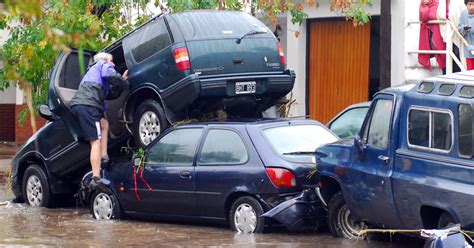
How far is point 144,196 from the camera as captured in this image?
13.1 meters

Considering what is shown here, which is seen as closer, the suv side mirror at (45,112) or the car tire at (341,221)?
the car tire at (341,221)

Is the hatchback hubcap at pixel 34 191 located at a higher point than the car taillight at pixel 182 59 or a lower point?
lower

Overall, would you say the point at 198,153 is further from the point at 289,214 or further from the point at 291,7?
the point at 291,7

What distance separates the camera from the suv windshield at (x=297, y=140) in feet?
38.9

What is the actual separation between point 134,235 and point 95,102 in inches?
98.0

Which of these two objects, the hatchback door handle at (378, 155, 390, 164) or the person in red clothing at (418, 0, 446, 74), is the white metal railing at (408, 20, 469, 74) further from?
the hatchback door handle at (378, 155, 390, 164)

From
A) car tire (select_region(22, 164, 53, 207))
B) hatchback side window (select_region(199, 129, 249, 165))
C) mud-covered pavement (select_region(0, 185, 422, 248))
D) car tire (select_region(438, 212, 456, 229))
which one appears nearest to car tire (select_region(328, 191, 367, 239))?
mud-covered pavement (select_region(0, 185, 422, 248))

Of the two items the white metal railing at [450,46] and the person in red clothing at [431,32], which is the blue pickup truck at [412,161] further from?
the person in red clothing at [431,32]

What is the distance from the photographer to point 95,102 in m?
13.9

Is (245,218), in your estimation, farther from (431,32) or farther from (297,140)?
(431,32)

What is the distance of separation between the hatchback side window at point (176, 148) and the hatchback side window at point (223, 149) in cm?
20

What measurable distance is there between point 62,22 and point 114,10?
4.98ft

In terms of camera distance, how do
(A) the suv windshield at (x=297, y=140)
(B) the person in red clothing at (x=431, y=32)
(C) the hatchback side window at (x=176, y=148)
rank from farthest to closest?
(B) the person in red clothing at (x=431, y=32) < (C) the hatchback side window at (x=176, y=148) < (A) the suv windshield at (x=297, y=140)

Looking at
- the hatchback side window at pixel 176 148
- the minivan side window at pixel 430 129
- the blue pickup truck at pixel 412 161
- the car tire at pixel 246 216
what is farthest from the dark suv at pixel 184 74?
the minivan side window at pixel 430 129
